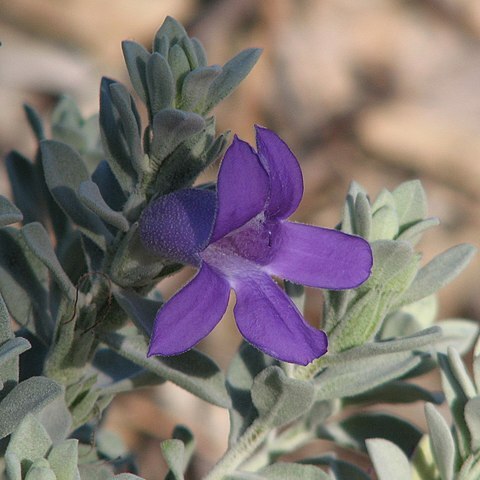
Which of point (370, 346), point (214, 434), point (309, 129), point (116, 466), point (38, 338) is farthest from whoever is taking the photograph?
point (309, 129)

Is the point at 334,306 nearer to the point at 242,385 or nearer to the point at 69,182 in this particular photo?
the point at 242,385

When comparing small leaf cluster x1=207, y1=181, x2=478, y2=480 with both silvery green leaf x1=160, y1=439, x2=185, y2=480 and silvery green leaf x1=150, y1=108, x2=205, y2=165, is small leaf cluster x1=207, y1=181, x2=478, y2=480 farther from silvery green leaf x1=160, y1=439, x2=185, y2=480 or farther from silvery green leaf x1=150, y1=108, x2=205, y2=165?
silvery green leaf x1=150, y1=108, x2=205, y2=165

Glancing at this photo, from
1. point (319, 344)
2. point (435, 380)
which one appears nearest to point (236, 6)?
point (435, 380)

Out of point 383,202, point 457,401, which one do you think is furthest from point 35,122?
point 457,401

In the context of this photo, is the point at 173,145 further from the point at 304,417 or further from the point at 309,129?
the point at 309,129

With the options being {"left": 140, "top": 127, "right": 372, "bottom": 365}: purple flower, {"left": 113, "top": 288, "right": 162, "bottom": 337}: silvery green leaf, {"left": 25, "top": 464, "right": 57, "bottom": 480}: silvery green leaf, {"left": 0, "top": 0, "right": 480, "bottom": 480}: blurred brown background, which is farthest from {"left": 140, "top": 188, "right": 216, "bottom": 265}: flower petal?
{"left": 0, "top": 0, "right": 480, "bottom": 480}: blurred brown background

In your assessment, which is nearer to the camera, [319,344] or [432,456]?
[319,344]
